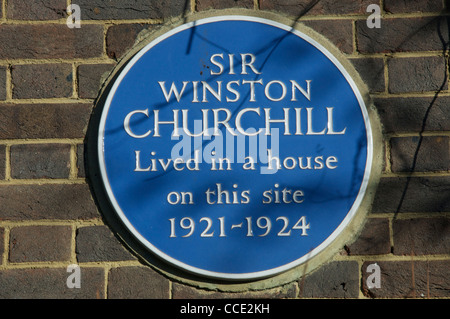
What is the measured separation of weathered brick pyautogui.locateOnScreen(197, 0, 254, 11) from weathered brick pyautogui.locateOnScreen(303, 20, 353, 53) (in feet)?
0.65

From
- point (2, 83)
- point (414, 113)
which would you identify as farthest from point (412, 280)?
point (2, 83)

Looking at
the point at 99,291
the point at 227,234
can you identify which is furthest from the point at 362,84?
the point at 99,291

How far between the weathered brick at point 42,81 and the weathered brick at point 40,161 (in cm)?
17

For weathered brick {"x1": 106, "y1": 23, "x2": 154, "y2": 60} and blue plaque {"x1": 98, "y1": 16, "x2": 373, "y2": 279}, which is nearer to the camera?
blue plaque {"x1": 98, "y1": 16, "x2": 373, "y2": 279}

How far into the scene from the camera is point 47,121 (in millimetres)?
1958

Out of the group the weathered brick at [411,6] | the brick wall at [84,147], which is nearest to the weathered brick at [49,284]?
the brick wall at [84,147]

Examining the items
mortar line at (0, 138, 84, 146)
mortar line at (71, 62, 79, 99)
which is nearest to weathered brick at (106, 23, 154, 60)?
mortar line at (71, 62, 79, 99)

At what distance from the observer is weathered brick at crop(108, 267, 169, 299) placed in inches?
74.4

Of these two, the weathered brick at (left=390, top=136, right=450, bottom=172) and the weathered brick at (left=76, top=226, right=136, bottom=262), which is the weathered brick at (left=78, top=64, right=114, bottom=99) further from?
the weathered brick at (left=390, top=136, right=450, bottom=172)

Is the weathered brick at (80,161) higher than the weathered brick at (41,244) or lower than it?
higher

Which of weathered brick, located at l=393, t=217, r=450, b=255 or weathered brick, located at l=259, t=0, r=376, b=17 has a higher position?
weathered brick, located at l=259, t=0, r=376, b=17

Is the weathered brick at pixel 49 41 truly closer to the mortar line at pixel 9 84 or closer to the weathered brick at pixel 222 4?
the mortar line at pixel 9 84

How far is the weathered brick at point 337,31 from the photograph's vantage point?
1.96 metres

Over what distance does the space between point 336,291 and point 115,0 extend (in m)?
1.17
